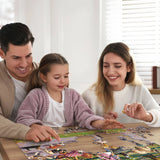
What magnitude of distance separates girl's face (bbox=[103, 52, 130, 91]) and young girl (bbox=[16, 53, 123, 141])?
30 centimetres

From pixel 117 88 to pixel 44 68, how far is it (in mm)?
625

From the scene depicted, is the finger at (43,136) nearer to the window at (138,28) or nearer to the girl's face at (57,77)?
the girl's face at (57,77)

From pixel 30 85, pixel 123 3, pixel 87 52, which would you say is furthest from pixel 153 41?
pixel 30 85

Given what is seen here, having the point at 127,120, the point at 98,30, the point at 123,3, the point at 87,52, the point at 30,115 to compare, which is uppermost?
the point at 123,3

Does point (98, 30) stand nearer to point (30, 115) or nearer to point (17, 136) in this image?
point (30, 115)

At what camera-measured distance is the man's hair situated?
1812 mm

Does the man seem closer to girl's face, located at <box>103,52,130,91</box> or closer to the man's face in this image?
the man's face

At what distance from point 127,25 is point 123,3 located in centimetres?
28

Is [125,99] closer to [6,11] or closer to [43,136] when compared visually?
[43,136]

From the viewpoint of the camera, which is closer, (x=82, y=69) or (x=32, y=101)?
(x=32, y=101)

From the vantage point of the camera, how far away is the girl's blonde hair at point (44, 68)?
1755mm

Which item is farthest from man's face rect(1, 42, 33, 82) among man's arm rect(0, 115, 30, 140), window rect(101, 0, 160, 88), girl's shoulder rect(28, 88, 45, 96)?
window rect(101, 0, 160, 88)

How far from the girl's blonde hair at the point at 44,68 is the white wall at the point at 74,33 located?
1520 mm

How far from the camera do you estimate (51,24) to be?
3410mm
